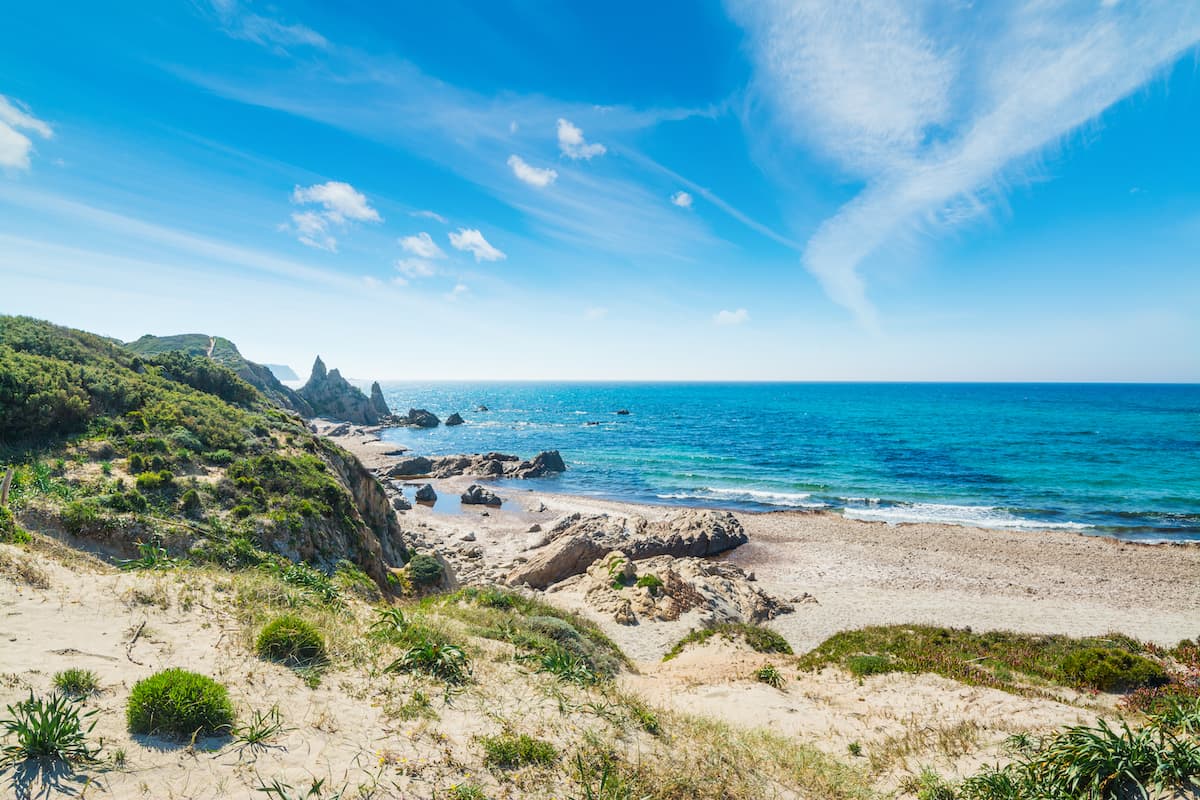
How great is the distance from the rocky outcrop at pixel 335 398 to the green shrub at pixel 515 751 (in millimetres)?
117663

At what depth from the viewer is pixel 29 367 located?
18484mm

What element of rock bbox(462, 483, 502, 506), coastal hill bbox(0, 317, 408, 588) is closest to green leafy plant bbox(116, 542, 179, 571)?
coastal hill bbox(0, 317, 408, 588)

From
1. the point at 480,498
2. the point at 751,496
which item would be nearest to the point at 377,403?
the point at 480,498

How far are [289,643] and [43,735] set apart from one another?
346 cm

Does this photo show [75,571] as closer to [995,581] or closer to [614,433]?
[995,581]

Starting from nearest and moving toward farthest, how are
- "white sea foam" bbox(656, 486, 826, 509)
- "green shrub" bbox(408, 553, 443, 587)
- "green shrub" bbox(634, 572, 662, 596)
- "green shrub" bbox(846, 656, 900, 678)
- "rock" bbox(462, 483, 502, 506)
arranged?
1. "green shrub" bbox(846, 656, 900, 678)
2. "green shrub" bbox(408, 553, 443, 587)
3. "green shrub" bbox(634, 572, 662, 596)
4. "white sea foam" bbox(656, 486, 826, 509)
5. "rock" bbox(462, 483, 502, 506)

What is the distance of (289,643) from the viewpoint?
880 cm

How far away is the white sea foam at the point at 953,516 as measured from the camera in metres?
39.9

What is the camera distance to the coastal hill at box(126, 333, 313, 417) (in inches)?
3440

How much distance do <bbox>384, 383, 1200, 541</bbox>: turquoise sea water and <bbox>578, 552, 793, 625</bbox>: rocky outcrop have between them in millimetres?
22804

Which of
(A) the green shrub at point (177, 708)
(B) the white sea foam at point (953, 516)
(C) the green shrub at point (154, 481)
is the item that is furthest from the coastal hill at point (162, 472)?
(B) the white sea foam at point (953, 516)

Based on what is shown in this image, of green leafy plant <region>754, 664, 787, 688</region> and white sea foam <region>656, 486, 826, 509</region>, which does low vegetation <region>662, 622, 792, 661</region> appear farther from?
white sea foam <region>656, 486, 826, 509</region>

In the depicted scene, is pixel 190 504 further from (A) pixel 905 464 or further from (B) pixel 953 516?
(A) pixel 905 464

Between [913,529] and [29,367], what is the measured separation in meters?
52.6
